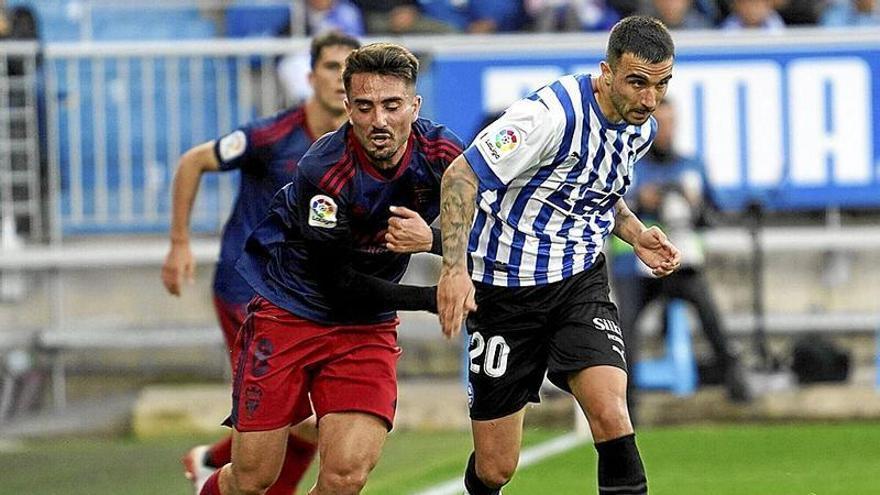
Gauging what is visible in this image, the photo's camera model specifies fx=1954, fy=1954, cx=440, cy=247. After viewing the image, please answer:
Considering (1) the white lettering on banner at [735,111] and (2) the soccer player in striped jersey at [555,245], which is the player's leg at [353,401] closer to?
(2) the soccer player in striped jersey at [555,245]

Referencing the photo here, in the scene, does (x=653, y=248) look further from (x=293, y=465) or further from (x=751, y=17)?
(x=751, y=17)

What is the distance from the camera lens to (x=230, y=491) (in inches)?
317

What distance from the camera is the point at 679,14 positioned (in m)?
15.0

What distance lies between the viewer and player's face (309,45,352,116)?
952 centimetres

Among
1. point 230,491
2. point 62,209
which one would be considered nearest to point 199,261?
point 62,209

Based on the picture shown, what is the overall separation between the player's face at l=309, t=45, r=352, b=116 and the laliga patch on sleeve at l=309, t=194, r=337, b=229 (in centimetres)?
190

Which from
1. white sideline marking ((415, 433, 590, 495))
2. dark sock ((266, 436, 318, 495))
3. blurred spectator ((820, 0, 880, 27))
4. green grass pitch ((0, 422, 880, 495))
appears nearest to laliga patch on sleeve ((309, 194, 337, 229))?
dark sock ((266, 436, 318, 495))

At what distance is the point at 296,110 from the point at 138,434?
535cm

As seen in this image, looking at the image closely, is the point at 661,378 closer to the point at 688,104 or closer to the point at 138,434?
the point at 688,104

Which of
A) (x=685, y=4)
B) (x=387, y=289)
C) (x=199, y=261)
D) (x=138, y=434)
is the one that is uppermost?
(x=685, y=4)

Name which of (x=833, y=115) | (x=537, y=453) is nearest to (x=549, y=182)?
(x=537, y=453)

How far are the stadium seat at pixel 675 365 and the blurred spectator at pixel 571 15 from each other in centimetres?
242

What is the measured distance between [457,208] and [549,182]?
68cm

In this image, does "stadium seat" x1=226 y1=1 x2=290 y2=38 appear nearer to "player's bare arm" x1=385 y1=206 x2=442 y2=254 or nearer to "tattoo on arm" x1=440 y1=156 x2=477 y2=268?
"tattoo on arm" x1=440 y1=156 x2=477 y2=268
